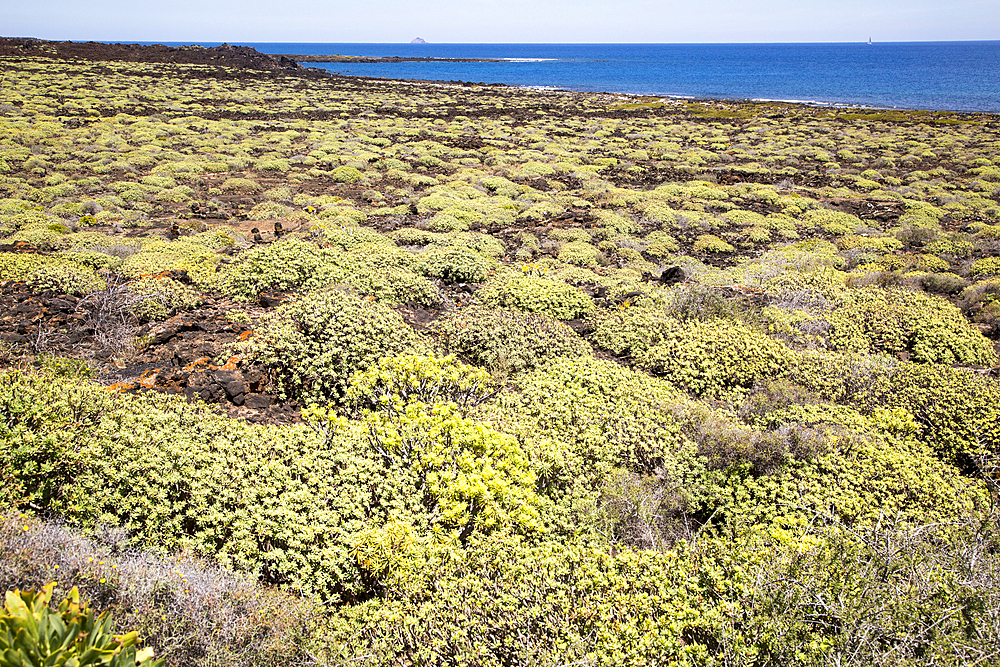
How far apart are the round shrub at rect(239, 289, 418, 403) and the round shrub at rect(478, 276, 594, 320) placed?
271cm

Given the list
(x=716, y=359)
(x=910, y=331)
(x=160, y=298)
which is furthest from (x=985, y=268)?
(x=160, y=298)

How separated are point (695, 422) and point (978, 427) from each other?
362cm

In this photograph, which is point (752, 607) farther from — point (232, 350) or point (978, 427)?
point (232, 350)

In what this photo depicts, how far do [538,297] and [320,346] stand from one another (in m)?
4.53

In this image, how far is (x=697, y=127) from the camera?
42125 millimetres

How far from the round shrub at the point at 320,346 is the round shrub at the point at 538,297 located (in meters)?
2.71

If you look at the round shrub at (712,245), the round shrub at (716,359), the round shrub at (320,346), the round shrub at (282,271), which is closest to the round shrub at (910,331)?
the round shrub at (716,359)

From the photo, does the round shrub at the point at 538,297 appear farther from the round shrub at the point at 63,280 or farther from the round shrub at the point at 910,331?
the round shrub at the point at 63,280

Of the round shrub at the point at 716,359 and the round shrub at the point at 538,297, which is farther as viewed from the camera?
the round shrub at the point at 538,297

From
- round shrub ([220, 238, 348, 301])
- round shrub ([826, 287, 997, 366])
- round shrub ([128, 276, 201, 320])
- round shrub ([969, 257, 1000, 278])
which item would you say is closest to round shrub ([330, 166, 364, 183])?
round shrub ([220, 238, 348, 301])

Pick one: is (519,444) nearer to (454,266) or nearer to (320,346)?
(320,346)

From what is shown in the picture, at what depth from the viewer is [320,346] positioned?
25.0 feet

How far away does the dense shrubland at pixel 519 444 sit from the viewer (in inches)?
155

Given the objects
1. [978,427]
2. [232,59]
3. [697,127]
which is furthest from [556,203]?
[232,59]
